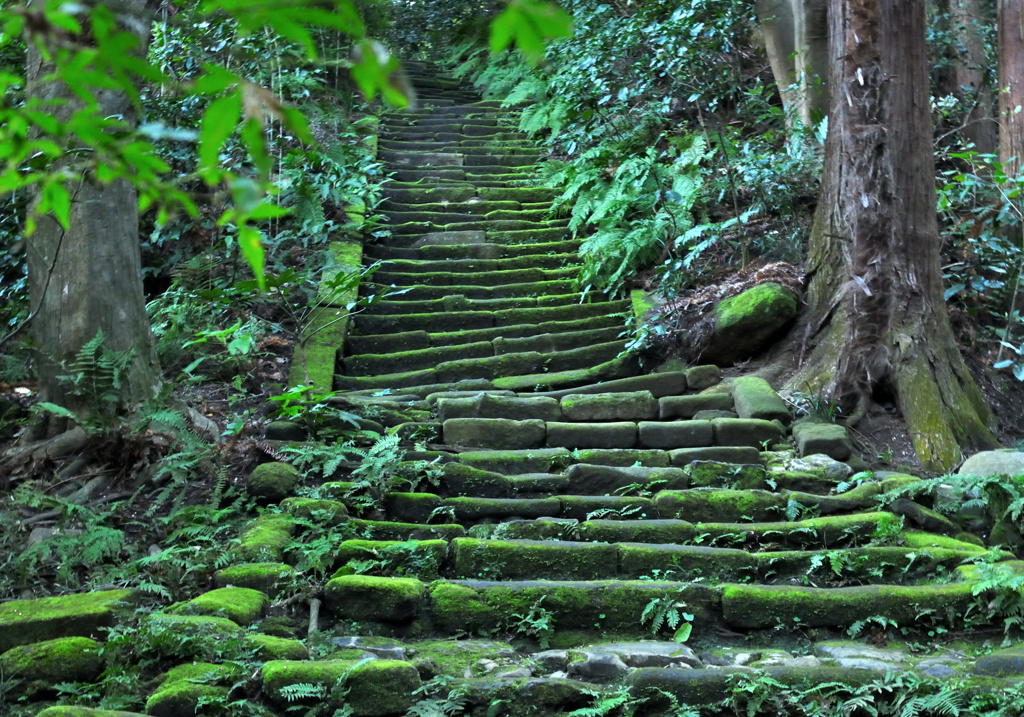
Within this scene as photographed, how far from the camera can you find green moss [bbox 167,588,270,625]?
3309mm

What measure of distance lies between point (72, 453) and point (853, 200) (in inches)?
206

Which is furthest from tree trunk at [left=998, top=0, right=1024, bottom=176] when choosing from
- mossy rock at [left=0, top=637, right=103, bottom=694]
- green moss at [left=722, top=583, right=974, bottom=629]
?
mossy rock at [left=0, top=637, right=103, bottom=694]

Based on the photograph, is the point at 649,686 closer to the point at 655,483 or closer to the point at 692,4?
the point at 655,483

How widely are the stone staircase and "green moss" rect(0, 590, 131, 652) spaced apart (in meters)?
0.08

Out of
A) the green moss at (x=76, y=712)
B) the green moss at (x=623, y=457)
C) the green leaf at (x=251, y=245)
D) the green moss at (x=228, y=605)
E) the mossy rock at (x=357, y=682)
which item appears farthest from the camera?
the green moss at (x=623, y=457)

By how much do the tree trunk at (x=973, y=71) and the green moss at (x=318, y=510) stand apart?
835cm

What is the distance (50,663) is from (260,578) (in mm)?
903

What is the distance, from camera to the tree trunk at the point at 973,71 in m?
9.66

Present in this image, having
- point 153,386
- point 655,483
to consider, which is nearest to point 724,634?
point 655,483

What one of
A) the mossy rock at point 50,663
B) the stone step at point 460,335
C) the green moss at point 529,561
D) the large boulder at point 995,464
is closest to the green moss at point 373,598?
the green moss at point 529,561

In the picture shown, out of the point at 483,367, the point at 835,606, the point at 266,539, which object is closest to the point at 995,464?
the point at 835,606

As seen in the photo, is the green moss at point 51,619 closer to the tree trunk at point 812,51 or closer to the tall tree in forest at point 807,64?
the tall tree in forest at point 807,64

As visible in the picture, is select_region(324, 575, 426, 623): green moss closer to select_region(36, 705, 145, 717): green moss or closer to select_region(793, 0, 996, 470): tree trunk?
select_region(36, 705, 145, 717): green moss

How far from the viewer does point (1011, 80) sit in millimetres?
8336
